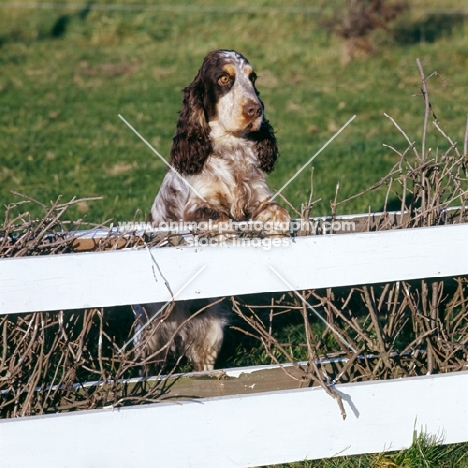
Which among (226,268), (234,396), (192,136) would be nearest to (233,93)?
(192,136)

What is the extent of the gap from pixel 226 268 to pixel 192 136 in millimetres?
1438

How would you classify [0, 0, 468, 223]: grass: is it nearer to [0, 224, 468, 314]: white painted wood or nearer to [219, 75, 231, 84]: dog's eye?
[219, 75, 231, 84]: dog's eye

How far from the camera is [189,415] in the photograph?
332cm

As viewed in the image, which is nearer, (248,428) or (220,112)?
(248,428)

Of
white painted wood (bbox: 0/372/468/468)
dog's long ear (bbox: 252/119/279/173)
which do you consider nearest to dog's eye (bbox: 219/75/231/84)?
dog's long ear (bbox: 252/119/279/173)

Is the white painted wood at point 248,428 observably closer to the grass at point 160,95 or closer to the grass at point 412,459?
the grass at point 412,459

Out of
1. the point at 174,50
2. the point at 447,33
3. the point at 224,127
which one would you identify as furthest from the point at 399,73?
the point at 224,127

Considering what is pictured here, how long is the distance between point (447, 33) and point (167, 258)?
1171cm

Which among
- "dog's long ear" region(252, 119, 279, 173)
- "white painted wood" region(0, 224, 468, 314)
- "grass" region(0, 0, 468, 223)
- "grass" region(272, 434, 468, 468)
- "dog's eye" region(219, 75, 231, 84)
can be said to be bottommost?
"grass" region(272, 434, 468, 468)

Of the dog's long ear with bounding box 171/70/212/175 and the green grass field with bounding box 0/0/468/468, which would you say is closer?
the dog's long ear with bounding box 171/70/212/175

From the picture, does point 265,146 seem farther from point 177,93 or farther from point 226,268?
point 177,93

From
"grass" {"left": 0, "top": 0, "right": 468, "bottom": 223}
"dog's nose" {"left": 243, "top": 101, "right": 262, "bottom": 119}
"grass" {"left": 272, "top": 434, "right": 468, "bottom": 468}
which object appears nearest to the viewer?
"grass" {"left": 272, "top": 434, "right": 468, "bottom": 468}

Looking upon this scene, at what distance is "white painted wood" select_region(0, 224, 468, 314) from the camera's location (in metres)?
3.14

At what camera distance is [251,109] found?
4371mm
